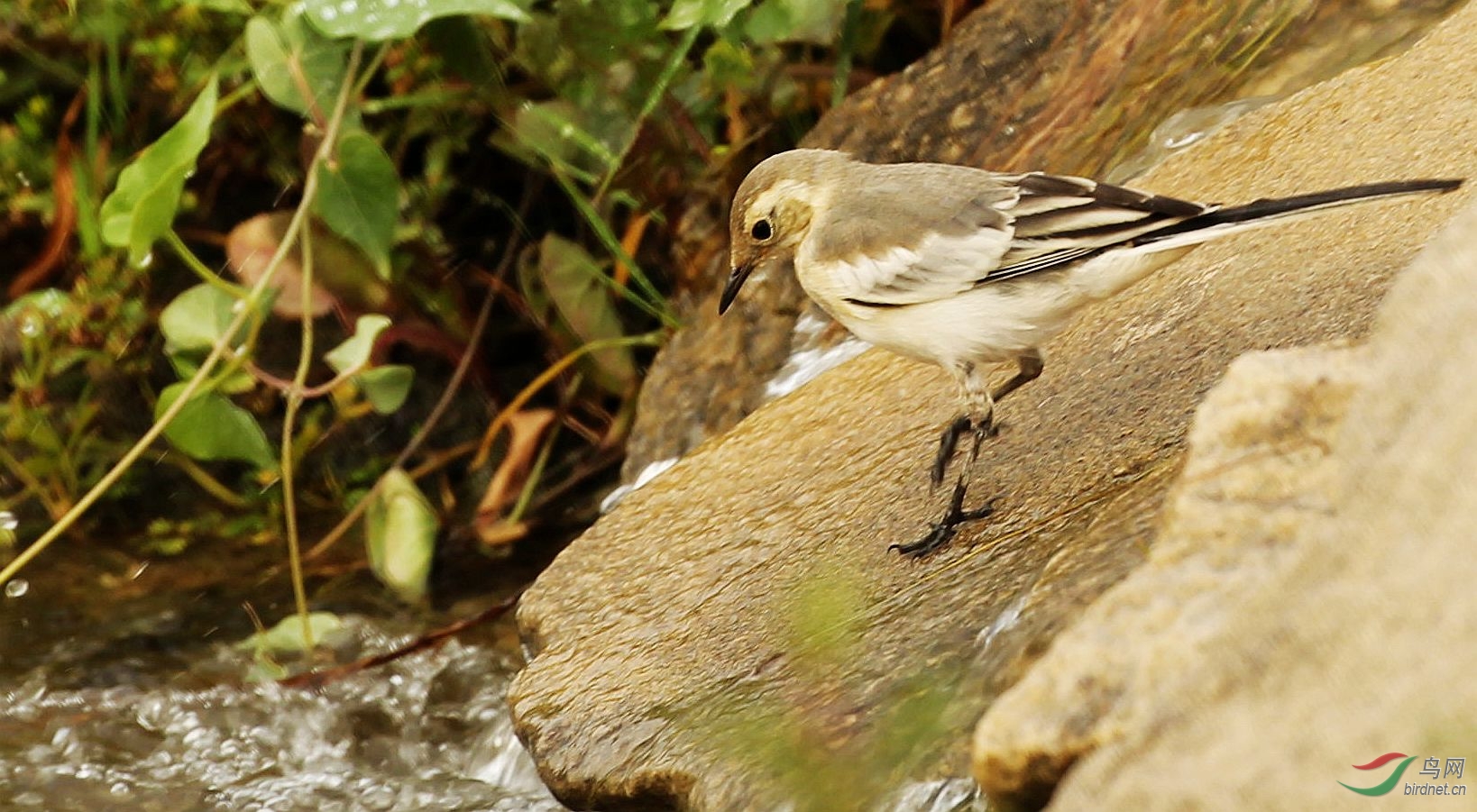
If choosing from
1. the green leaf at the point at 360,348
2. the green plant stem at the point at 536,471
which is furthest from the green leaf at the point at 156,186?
the green plant stem at the point at 536,471

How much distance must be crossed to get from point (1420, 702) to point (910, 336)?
68.8 inches

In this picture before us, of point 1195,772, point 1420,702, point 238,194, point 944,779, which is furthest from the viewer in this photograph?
point 238,194

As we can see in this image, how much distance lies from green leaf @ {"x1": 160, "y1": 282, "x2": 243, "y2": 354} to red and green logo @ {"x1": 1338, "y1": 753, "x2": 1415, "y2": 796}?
352cm

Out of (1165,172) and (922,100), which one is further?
(922,100)

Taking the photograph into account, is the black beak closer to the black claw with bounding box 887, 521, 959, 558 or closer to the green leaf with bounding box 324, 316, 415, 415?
the black claw with bounding box 887, 521, 959, 558

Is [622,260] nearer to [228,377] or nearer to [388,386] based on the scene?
[388,386]

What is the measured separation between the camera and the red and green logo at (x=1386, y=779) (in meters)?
1.93

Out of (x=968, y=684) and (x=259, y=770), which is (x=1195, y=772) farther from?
(x=259, y=770)

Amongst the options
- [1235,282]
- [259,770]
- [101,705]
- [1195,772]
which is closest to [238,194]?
[101,705]

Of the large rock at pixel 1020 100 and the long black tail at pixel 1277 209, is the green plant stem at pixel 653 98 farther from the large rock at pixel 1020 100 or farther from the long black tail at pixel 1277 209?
the long black tail at pixel 1277 209

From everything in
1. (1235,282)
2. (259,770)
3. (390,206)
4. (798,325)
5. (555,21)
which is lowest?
(259,770)

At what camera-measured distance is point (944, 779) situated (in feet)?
8.95

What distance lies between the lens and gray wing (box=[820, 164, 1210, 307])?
3383mm

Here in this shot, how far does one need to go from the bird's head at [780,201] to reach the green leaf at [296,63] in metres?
1.45
